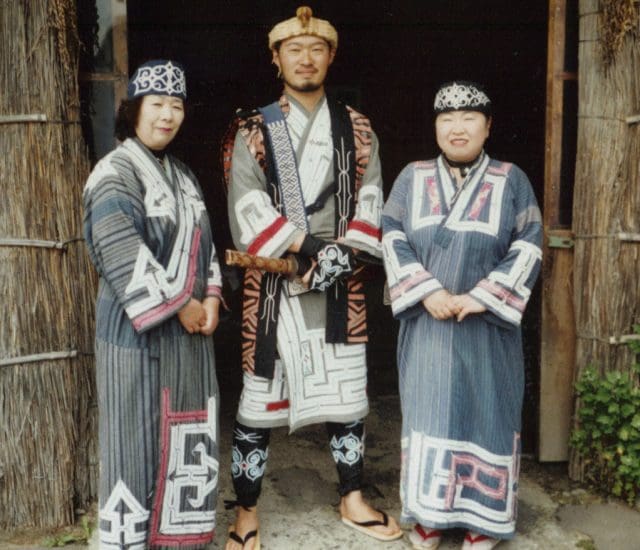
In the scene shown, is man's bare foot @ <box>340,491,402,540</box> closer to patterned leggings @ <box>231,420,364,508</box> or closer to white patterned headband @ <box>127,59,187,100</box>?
patterned leggings @ <box>231,420,364,508</box>

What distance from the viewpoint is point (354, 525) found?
366 centimetres

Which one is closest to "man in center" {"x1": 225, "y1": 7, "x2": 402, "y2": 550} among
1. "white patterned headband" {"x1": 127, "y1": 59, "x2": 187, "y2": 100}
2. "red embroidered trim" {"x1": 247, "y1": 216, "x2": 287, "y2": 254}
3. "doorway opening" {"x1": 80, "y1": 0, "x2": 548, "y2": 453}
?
"red embroidered trim" {"x1": 247, "y1": 216, "x2": 287, "y2": 254}

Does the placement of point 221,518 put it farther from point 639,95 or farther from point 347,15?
point 347,15

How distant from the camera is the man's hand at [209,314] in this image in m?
3.18

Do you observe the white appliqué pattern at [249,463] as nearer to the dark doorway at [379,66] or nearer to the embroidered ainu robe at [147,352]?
the embroidered ainu robe at [147,352]

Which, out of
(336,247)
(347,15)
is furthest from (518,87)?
(336,247)

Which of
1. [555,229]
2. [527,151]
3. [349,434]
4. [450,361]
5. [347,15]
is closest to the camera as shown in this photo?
[450,361]

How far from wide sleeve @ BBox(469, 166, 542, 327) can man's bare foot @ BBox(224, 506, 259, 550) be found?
1261 millimetres

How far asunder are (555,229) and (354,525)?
1608mm

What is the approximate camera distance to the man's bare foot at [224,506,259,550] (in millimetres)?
3488

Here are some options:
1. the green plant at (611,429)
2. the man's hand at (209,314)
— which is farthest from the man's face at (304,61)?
the green plant at (611,429)

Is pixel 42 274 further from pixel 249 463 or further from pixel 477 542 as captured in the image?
pixel 477 542

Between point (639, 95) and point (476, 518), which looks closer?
point (476, 518)

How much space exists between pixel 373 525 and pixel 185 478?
0.87 m
